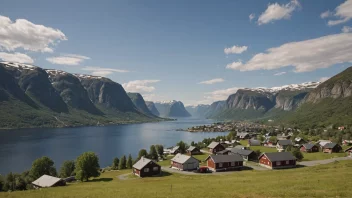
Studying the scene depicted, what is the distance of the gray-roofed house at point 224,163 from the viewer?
80.8 metres

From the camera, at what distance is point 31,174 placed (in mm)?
79875

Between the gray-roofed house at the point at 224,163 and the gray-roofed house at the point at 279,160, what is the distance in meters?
8.48

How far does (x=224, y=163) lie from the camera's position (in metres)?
81.8

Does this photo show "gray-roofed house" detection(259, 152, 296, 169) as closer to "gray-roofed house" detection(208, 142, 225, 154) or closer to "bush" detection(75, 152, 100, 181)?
"gray-roofed house" detection(208, 142, 225, 154)

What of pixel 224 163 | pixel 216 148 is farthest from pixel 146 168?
pixel 216 148

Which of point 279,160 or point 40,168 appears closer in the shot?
point 40,168

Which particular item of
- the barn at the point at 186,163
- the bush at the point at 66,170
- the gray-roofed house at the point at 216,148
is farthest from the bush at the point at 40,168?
the gray-roofed house at the point at 216,148

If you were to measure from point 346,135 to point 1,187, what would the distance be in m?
171

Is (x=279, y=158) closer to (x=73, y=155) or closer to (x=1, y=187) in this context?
(x=1, y=187)

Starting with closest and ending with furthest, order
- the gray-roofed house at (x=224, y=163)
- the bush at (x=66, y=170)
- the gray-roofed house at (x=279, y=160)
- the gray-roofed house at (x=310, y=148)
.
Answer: the gray-roofed house at (x=224, y=163) < the gray-roofed house at (x=279, y=160) < the bush at (x=66, y=170) < the gray-roofed house at (x=310, y=148)

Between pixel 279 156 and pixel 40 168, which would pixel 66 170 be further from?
pixel 279 156

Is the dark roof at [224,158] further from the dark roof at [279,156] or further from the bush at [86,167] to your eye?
the bush at [86,167]

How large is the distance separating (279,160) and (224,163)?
1693 cm

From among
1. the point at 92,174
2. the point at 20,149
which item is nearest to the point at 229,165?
the point at 92,174
